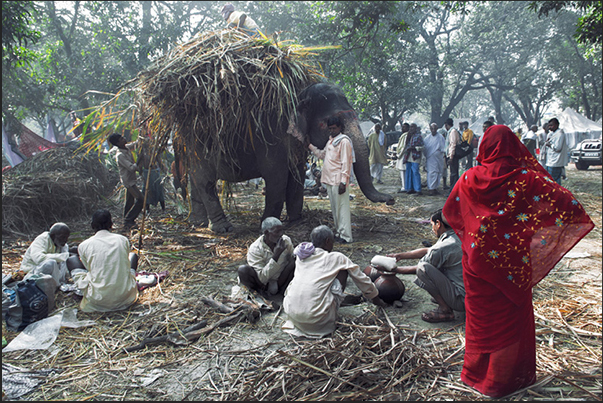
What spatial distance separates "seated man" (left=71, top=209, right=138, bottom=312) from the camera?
390cm

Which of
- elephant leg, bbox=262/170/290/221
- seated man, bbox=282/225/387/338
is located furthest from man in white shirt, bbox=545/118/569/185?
seated man, bbox=282/225/387/338

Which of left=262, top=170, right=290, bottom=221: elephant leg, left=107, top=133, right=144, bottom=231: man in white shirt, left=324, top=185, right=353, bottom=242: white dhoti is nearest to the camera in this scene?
left=324, top=185, right=353, bottom=242: white dhoti

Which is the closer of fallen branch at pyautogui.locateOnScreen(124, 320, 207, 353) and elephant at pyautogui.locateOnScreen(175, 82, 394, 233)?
fallen branch at pyautogui.locateOnScreen(124, 320, 207, 353)

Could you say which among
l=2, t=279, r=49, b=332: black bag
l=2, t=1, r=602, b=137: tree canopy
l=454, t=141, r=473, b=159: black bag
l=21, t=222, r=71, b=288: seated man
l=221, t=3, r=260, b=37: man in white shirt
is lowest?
l=2, t=279, r=49, b=332: black bag

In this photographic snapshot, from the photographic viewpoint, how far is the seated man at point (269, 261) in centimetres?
400

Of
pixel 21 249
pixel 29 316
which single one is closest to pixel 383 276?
pixel 29 316

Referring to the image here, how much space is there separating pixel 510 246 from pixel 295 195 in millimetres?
4606

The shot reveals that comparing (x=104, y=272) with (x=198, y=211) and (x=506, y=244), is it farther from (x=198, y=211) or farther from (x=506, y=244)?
(x=198, y=211)

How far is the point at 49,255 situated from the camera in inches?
174

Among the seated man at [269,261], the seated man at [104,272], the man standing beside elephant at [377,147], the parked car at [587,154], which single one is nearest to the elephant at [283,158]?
the seated man at [269,261]

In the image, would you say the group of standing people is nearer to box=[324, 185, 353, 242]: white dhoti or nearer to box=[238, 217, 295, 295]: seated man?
box=[238, 217, 295, 295]: seated man

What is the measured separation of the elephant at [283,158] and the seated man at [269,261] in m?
1.83

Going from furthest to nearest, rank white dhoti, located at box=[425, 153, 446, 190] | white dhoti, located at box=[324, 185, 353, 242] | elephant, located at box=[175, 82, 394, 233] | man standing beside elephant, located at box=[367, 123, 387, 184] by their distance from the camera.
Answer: man standing beside elephant, located at box=[367, 123, 387, 184] → white dhoti, located at box=[425, 153, 446, 190] → elephant, located at box=[175, 82, 394, 233] → white dhoti, located at box=[324, 185, 353, 242]

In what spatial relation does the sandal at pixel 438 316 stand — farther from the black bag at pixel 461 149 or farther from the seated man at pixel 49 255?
the black bag at pixel 461 149
